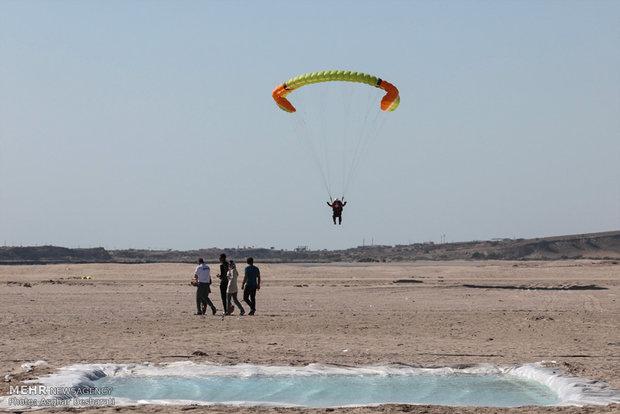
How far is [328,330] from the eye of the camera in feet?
55.2

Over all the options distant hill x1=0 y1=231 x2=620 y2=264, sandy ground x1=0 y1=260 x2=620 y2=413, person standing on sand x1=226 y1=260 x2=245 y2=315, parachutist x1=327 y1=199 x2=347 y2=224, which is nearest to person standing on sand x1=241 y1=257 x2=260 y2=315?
person standing on sand x1=226 y1=260 x2=245 y2=315

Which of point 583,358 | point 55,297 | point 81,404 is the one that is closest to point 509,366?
point 583,358

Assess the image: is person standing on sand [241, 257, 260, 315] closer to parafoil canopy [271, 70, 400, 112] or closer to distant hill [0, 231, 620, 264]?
parafoil canopy [271, 70, 400, 112]

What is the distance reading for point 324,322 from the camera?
1839 cm

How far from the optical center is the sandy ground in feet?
40.7

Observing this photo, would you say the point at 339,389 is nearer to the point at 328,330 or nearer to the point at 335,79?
the point at 328,330

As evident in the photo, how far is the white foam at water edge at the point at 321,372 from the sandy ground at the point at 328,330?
482 mm

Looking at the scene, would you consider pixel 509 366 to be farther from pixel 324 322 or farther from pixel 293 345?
pixel 324 322

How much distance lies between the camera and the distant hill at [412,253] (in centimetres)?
10485

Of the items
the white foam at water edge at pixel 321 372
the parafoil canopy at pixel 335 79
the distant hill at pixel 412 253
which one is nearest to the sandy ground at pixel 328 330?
the white foam at water edge at pixel 321 372

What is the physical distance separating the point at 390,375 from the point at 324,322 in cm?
729

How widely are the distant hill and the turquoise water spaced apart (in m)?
84.4

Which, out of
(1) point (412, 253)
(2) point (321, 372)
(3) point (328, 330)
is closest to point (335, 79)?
(3) point (328, 330)

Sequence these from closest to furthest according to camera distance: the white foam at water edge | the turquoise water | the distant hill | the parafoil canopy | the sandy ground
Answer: the turquoise water < the white foam at water edge < the sandy ground < the parafoil canopy < the distant hill
